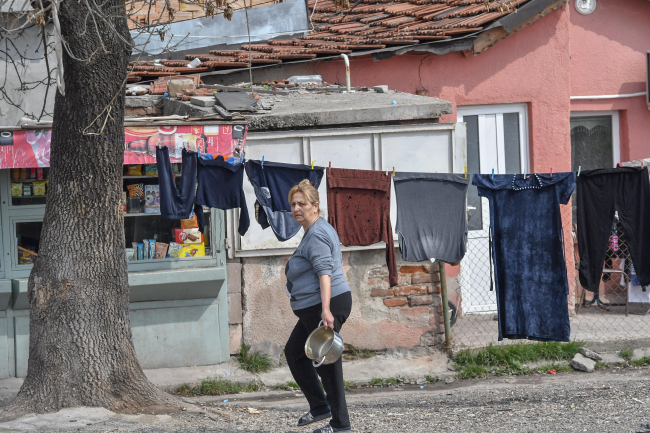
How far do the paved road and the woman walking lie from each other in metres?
0.58

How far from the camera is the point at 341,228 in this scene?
6699 mm

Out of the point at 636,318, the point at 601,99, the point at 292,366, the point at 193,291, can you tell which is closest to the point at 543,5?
the point at 601,99

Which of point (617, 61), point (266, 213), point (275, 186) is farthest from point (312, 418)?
point (617, 61)

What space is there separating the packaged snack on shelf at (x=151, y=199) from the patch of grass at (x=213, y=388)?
1.69m

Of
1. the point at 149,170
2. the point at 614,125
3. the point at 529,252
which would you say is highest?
the point at 614,125

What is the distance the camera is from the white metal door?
8.67 metres

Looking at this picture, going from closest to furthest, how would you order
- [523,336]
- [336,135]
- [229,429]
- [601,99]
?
[229,429] < [523,336] < [336,135] < [601,99]

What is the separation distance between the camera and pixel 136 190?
7.02 metres

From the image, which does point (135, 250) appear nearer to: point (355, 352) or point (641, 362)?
point (355, 352)

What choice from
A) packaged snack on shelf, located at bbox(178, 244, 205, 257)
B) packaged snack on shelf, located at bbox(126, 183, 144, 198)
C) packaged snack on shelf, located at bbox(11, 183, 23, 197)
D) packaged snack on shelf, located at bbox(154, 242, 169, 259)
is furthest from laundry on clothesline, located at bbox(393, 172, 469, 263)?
packaged snack on shelf, located at bbox(11, 183, 23, 197)

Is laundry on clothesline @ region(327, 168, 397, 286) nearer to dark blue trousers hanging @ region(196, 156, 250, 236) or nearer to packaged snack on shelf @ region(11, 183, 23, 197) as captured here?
dark blue trousers hanging @ region(196, 156, 250, 236)

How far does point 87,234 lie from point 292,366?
6.02 ft

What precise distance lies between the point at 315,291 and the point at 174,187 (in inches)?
89.5

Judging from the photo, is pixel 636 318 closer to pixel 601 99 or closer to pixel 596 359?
pixel 596 359
